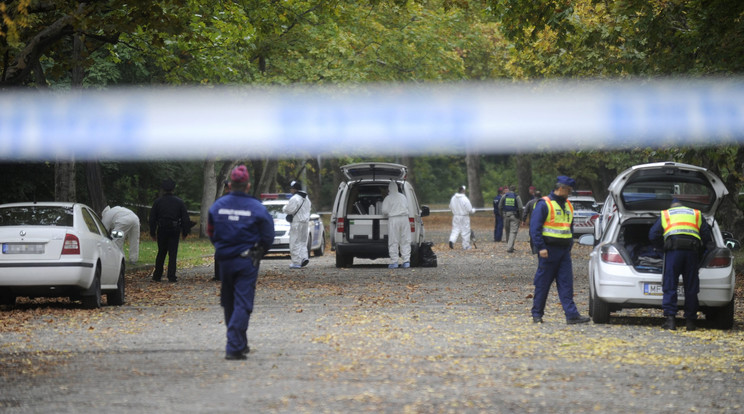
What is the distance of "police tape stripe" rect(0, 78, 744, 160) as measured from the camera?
31.6 metres

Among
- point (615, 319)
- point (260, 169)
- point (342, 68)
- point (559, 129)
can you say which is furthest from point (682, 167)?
point (559, 129)

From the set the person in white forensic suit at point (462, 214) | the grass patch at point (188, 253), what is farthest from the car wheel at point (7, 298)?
the person in white forensic suit at point (462, 214)

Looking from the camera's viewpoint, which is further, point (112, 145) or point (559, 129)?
point (559, 129)

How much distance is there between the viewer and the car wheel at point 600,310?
13.8 meters

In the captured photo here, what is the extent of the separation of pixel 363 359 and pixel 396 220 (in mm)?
14462

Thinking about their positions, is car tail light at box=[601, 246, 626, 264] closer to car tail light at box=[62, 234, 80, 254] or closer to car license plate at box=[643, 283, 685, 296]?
car license plate at box=[643, 283, 685, 296]

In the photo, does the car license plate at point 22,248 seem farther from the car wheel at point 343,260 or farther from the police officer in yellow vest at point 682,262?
the car wheel at point 343,260

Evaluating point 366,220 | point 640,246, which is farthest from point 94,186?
point 640,246

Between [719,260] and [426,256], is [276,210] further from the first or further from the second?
[719,260]

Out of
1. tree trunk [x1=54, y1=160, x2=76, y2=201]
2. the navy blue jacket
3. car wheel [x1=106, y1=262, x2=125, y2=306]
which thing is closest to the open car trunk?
the navy blue jacket

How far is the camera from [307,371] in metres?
9.67

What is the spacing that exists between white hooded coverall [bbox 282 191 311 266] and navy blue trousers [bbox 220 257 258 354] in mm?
14197

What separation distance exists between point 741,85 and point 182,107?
29225 millimetres

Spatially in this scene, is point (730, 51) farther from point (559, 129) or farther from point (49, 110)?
point (559, 129)
